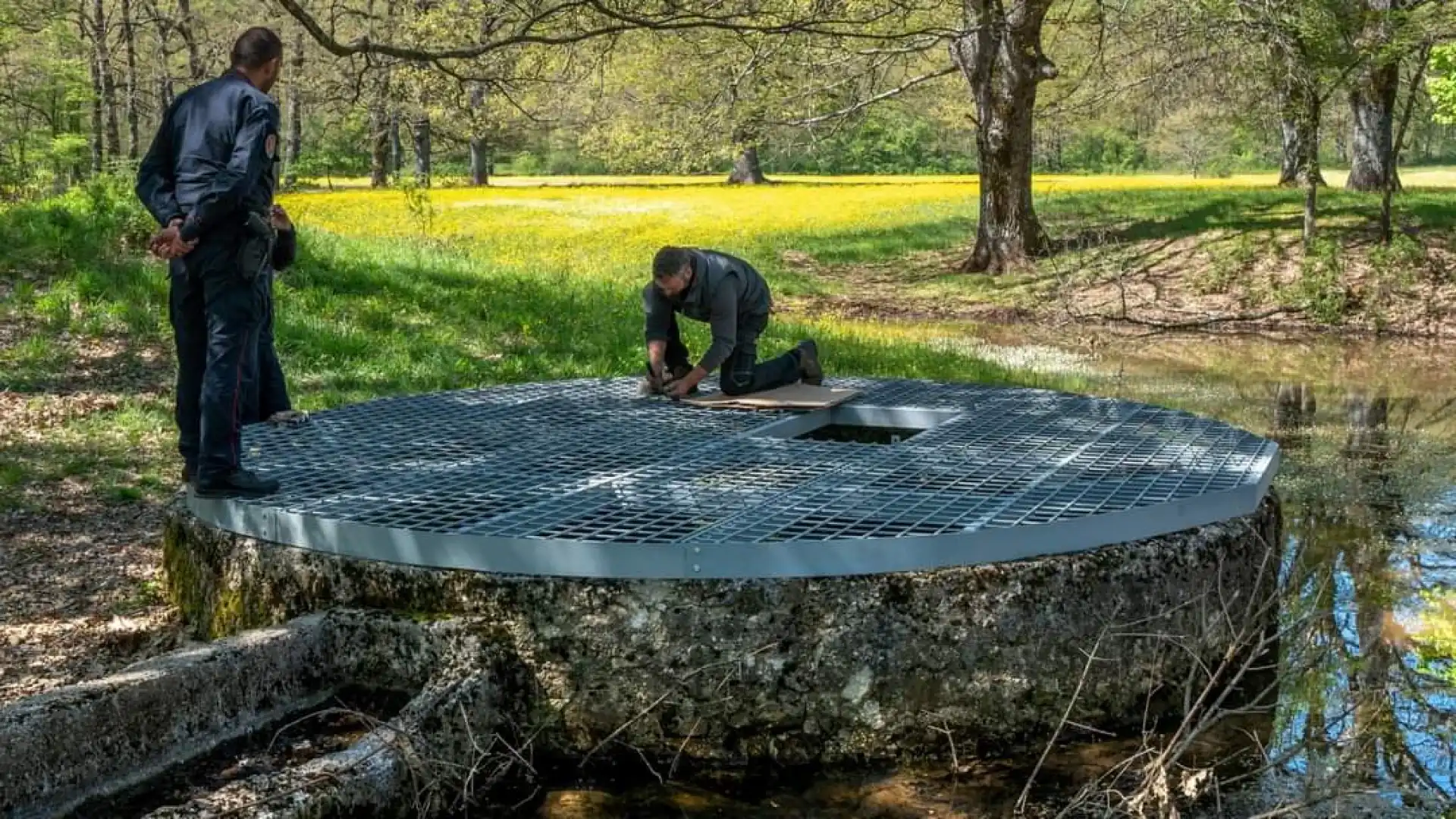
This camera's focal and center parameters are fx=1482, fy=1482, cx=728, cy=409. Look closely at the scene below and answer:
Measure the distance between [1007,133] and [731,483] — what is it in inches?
616

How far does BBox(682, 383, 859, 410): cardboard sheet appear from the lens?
7.49m

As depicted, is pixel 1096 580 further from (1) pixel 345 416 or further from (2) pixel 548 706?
(1) pixel 345 416

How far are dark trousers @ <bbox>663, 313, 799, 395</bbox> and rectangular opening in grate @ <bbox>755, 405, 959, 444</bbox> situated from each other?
438mm

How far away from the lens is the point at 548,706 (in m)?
4.70

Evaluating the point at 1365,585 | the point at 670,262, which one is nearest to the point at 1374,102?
the point at 1365,585

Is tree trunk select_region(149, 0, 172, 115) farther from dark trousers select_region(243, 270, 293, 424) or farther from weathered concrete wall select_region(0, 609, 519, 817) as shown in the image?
weathered concrete wall select_region(0, 609, 519, 817)

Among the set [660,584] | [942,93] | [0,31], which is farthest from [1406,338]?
[942,93]

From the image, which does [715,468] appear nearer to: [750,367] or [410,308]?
[750,367]

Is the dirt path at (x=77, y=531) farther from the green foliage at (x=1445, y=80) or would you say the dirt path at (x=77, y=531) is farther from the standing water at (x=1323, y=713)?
the green foliage at (x=1445, y=80)

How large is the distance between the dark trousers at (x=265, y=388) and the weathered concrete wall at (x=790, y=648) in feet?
7.83

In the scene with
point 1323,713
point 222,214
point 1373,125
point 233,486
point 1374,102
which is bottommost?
point 1323,713

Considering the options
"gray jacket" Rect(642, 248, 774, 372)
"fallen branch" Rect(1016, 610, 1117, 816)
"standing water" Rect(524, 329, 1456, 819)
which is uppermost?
"gray jacket" Rect(642, 248, 774, 372)

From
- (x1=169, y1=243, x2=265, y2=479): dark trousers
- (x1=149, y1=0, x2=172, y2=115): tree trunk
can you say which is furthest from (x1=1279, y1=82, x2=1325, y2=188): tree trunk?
(x1=169, y1=243, x2=265, y2=479): dark trousers

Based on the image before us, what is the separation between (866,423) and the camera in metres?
7.62
